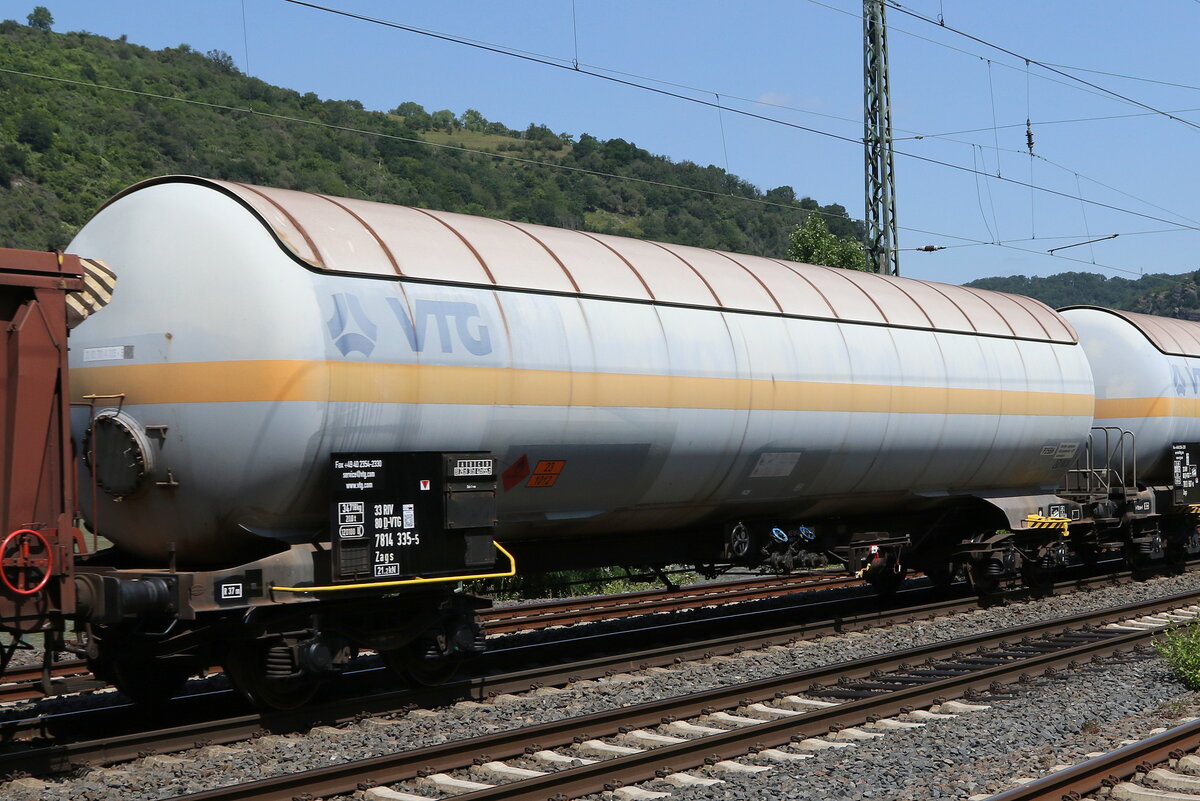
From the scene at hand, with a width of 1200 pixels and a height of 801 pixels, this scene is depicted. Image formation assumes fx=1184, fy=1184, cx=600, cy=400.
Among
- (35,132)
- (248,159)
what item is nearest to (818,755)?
(35,132)

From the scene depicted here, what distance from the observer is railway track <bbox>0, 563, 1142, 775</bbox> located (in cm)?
814

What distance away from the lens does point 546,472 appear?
10203 mm

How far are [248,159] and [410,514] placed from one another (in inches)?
3120

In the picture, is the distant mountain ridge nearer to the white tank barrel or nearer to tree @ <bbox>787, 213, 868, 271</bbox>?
tree @ <bbox>787, 213, 868, 271</bbox>

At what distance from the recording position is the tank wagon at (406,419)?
28.1 feet

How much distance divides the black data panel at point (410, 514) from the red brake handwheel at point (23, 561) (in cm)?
198

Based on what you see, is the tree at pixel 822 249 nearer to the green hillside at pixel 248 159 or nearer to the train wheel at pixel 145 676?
the green hillside at pixel 248 159

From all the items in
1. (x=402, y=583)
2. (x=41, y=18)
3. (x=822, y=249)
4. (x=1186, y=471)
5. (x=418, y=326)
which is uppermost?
(x=41, y=18)

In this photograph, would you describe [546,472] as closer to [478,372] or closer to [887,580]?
[478,372]

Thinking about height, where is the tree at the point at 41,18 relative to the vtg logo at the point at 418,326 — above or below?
above

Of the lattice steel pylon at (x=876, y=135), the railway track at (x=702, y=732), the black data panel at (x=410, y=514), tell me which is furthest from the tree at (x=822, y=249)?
the black data panel at (x=410, y=514)

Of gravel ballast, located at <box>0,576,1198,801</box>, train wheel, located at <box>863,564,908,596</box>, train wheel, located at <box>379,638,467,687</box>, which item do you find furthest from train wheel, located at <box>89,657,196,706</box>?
train wheel, located at <box>863,564,908,596</box>

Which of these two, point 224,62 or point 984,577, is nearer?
point 984,577

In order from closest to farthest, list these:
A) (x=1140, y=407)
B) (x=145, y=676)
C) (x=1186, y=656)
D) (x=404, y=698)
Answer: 1. (x=145, y=676)
2. (x=404, y=698)
3. (x=1186, y=656)
4. (x=1140, y=407)
